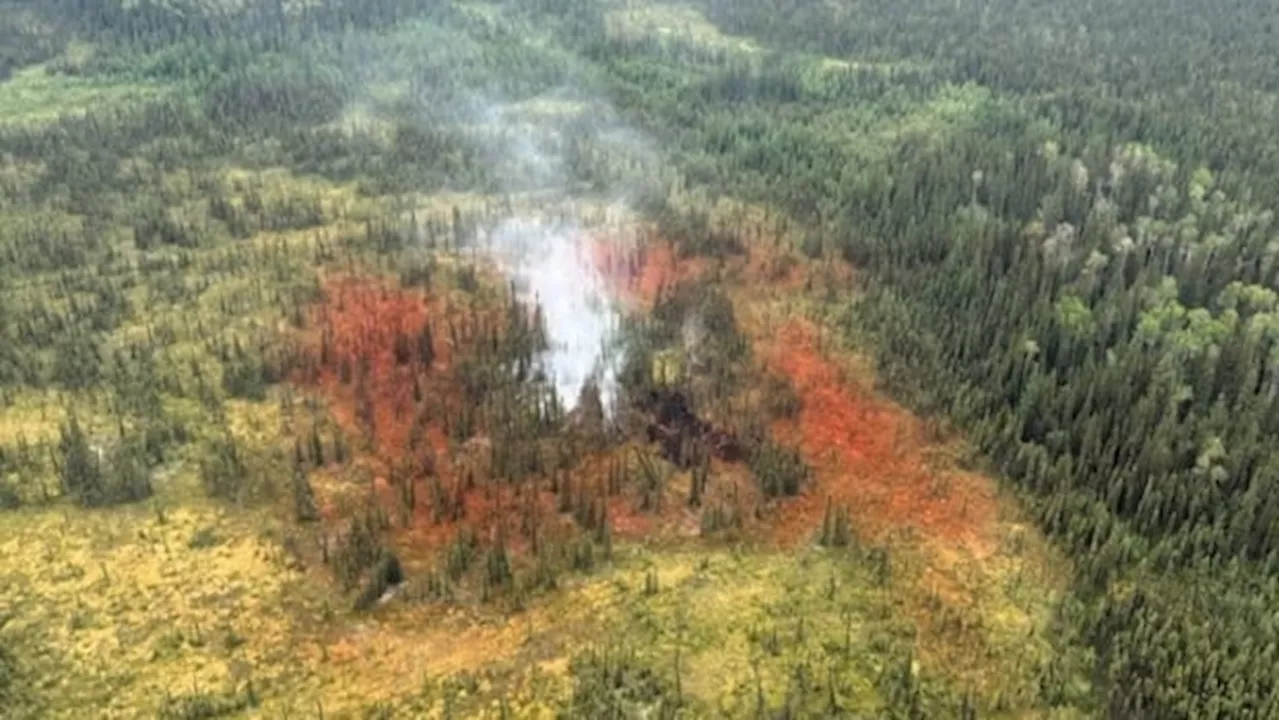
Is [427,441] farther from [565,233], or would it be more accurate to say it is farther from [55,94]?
[55,94]

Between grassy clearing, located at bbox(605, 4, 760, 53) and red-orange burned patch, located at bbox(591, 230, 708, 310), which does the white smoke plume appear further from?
grassy clearing, located at bbox(605, 4, 760, 53)

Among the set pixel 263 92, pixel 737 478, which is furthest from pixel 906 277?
pixel 263 92

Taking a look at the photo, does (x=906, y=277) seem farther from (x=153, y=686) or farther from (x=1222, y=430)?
(x=153, y=686)

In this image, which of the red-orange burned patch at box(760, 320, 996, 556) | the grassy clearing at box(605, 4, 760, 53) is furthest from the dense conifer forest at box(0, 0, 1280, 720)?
the grassy clearing at box(605, 4, 760, 53)

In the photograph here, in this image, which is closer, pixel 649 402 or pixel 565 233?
pixel 649 402

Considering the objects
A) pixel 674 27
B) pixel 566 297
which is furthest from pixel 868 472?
pixel 674 27

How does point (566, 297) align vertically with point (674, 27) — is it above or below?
below

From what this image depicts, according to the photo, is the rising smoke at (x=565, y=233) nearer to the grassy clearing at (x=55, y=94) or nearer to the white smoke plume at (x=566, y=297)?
the white smoke plume at (x=566, y=297)
